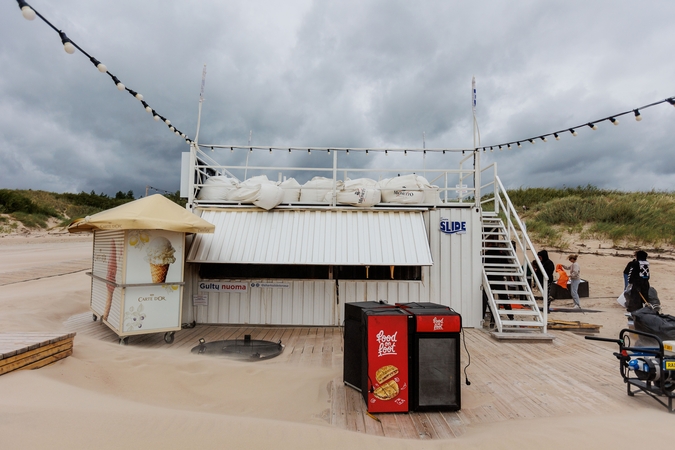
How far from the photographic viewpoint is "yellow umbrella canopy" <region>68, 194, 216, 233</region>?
21.2ft

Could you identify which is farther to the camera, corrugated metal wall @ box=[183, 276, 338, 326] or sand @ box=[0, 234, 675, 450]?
corrugated metal wall @ box=[183, 276, 338, 326]

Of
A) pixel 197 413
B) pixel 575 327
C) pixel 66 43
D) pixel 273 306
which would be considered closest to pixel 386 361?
pixel 197 413

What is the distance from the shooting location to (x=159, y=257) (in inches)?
279

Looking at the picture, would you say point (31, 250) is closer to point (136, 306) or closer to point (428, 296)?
point (136, 306)

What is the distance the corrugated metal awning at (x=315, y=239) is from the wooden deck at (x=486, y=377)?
165 centimetres

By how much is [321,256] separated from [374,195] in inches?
83.6

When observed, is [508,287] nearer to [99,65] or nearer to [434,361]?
[434,361]

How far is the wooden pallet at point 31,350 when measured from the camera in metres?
4.30

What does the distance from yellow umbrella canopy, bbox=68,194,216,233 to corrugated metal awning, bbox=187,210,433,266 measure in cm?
110

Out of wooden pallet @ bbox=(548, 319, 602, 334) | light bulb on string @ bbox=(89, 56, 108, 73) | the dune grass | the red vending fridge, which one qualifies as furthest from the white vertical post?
the dune grass

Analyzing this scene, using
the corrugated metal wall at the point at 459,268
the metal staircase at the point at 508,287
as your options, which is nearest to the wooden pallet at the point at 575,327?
the metal staircase at the point at 508,287

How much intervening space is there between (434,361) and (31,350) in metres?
4.80

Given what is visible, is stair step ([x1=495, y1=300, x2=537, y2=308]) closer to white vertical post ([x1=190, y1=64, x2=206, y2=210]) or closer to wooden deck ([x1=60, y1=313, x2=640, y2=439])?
wooden deck ([x1=60, y1=313, x2=640, y2=439])

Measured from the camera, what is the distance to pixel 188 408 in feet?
13.9
